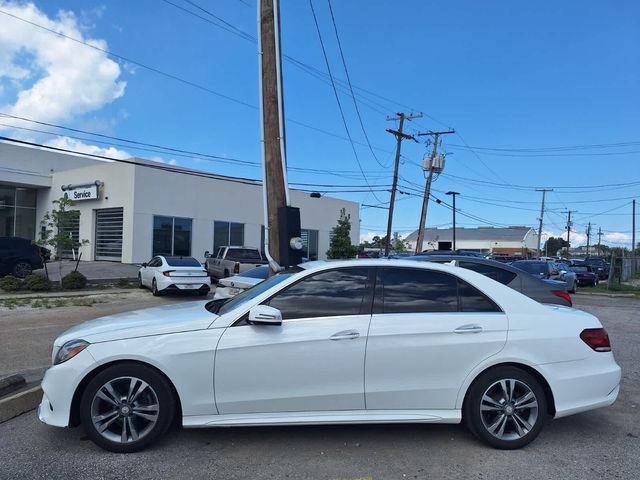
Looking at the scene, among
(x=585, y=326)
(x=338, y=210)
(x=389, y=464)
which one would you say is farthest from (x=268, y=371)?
(x=338, y=210)

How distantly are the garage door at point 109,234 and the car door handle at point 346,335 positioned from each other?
75.0 ft

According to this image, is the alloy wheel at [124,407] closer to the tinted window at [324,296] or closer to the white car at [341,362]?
the white car at [341,362]

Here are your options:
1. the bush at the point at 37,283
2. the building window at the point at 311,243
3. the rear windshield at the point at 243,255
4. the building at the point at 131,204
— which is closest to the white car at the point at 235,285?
the bush at the point at 37,283

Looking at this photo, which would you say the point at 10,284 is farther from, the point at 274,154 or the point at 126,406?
the point at 126,406

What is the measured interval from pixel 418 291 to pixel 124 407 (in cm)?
261

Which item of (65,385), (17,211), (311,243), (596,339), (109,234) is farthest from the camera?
(311,243)

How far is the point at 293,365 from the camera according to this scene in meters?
3.92

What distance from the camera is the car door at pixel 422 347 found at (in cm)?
400

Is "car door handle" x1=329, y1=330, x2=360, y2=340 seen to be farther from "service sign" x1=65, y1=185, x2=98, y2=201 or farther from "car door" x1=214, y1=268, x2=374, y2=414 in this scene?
"service sign" x1=65, y1=185, x2=98, y2=201

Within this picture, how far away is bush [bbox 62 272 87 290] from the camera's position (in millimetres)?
16906

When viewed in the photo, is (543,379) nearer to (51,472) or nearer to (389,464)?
(389,464)

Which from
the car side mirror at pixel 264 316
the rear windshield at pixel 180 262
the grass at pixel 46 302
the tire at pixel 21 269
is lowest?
the grass at pixel 46 302

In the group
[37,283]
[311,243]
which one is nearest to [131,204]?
[37,283]

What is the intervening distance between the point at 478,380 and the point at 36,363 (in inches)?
231
